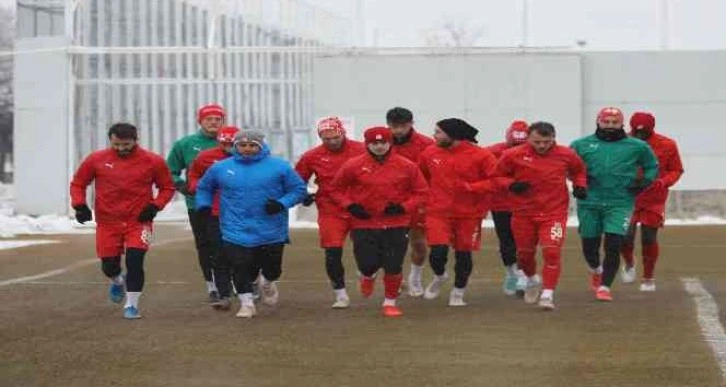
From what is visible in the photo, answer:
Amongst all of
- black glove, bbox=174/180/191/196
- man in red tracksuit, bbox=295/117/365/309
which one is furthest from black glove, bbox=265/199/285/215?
black glove, bbox=174/180/191/196

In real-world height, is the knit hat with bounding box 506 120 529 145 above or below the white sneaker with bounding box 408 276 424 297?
above

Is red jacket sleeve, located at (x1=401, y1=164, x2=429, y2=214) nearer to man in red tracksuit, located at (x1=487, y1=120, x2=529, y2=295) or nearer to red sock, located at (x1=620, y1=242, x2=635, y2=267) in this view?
man in red tracksuit, located at (x1=487, y1=120, x2=529, y2=295)

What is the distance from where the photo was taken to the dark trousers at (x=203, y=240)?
45.5 ft

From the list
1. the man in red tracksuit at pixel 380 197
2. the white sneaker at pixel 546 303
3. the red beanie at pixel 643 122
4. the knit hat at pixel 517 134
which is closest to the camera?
the white sneaker at pixel 546 303

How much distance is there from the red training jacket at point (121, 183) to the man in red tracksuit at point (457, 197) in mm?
2347

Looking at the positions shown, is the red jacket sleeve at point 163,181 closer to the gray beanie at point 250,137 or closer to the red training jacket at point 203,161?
the red training jacket at point 203,161

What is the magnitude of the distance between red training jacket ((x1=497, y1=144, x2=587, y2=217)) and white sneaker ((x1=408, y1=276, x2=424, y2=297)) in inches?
63.7

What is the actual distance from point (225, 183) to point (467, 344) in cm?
314

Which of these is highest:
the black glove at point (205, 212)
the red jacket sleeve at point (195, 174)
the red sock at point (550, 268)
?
→ the red jacket sleeve at point (195, 174)

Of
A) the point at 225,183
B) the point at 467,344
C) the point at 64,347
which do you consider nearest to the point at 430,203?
the point at 225,183

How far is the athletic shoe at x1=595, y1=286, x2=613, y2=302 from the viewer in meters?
13.6

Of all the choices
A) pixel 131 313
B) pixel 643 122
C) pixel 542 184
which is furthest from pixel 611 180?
pixel 131 313

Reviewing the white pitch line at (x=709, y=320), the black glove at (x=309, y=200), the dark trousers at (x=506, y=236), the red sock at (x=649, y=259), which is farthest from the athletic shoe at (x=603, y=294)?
the black glove at (x=309, y=200)

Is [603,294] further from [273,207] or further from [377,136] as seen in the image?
[273,207]
